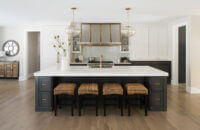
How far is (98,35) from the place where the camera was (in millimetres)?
6320

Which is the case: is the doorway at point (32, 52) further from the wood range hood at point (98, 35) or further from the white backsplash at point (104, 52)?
the wood range hood at point (98, 35)

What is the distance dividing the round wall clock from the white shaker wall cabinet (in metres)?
4.93

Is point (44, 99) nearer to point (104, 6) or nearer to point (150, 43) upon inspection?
point (104, 6)

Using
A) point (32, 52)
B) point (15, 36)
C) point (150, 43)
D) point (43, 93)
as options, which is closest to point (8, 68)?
point (32, 52)

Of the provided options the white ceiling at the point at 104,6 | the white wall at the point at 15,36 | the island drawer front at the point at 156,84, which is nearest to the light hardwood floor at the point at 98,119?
the island drawer front at the point at 156,84

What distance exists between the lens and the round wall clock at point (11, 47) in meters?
7.59

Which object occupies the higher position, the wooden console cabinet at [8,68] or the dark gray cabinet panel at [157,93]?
the wooden console cabinet at [8,68]

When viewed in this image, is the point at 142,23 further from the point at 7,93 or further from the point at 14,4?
the point at 7,93

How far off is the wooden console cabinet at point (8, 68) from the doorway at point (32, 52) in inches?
20.3

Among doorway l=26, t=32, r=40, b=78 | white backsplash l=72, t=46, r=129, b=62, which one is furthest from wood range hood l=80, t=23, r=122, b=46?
doorway l=26, t=32, r=40, b=78

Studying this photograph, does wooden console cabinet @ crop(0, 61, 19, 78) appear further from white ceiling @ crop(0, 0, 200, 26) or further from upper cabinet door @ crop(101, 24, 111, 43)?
upper cabinet door @ crop(101, 24, 111, 43)

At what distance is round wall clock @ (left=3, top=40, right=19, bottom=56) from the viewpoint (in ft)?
24.9

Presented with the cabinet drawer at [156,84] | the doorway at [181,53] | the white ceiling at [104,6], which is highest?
the white ceiling at [104,6]

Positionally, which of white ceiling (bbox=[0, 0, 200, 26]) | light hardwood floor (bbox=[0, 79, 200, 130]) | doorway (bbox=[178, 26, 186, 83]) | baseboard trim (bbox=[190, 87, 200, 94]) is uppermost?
white ceiling (bbox=[0, 0, 200, 26])
